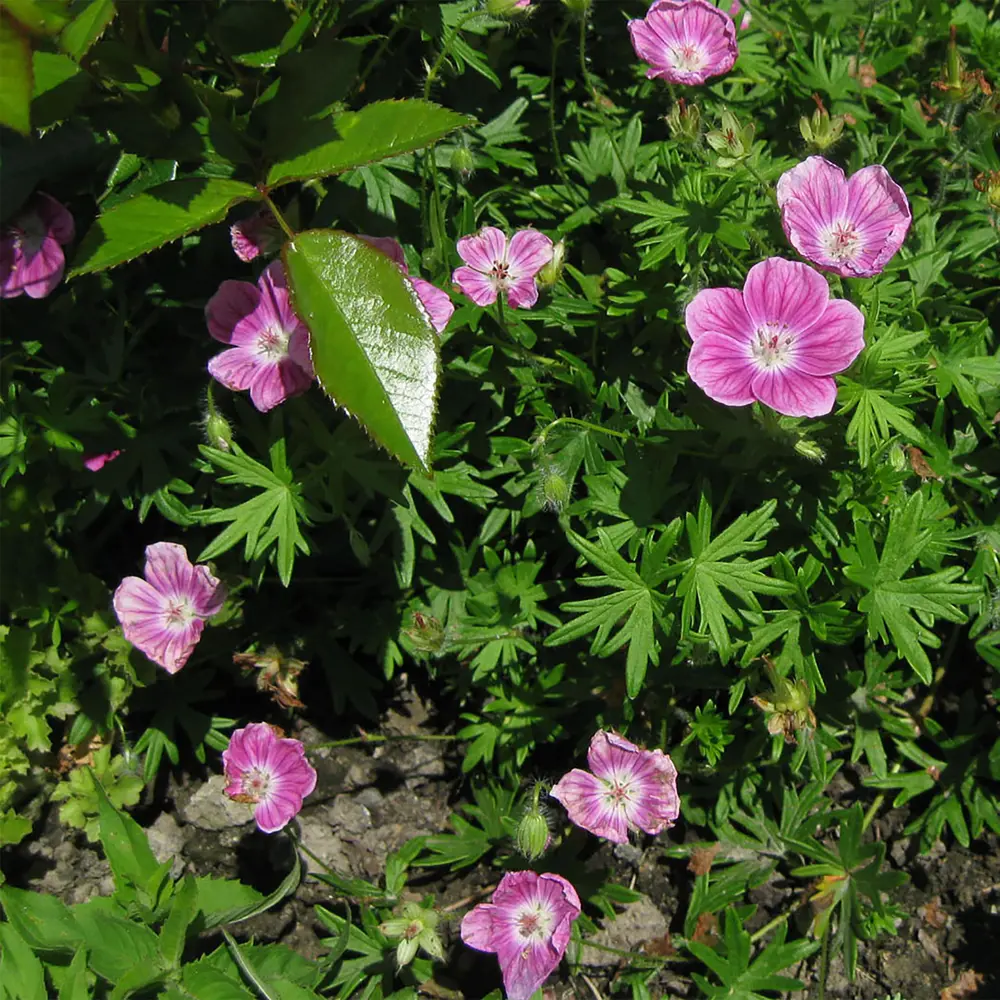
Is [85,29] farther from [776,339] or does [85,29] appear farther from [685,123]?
[776,339]

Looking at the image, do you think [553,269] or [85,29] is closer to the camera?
[85,29]

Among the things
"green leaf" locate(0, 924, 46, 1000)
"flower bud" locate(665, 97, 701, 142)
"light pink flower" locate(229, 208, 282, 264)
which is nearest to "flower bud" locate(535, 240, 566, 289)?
"flower bud" locate(665, 97, 701, 142)

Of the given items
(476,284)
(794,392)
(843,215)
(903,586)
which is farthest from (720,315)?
(903,586)

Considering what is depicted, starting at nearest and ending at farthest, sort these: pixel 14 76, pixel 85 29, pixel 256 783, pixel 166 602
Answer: pixel 14 76, pixel 85 29, pixel 256 783, pixel 166 602

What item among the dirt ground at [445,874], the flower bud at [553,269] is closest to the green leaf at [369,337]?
the flower bud at [553,269]

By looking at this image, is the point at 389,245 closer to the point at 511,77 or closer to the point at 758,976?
the point at 511,77

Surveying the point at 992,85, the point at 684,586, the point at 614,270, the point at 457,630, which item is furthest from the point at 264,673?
the point at 992,85

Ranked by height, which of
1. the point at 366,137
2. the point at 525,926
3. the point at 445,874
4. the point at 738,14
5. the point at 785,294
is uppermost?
the point at 366,137
